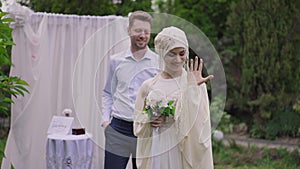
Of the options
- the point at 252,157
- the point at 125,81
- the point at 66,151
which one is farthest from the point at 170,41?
the point at 252,157

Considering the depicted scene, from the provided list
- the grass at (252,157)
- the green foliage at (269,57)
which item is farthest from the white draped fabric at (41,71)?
the green foliage at (269,57)

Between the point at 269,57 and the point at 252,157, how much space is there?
81.8 inches

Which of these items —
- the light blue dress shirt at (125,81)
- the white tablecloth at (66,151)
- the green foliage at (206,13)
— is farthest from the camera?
the green foliage at (206,13)

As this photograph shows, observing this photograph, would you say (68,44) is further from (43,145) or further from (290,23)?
(290,23)

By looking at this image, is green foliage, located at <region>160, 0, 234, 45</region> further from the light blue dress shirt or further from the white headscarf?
the white headscarf

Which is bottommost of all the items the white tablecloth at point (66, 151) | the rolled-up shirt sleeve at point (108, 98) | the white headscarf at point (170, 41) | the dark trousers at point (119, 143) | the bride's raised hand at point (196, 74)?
the white tablecloth at point (66, 151)

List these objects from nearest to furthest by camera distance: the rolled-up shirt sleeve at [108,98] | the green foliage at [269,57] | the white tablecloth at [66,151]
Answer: the rolled-up shirt sleeve at [108,98] → the white tablecloth at [66,151] → the green foliage at [269,57]

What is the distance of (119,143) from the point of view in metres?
3.04

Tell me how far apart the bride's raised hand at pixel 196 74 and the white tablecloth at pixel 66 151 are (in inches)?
88.1

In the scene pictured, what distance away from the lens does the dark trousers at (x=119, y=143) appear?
118 inches

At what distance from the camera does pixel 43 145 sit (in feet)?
16.9

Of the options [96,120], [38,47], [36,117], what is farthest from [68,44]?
[96,120]

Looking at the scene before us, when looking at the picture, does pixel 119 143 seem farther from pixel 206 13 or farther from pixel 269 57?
pixel 206 13

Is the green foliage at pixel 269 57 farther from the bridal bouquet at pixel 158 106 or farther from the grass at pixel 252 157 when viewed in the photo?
the bridal bouquet at pixel 158 106
